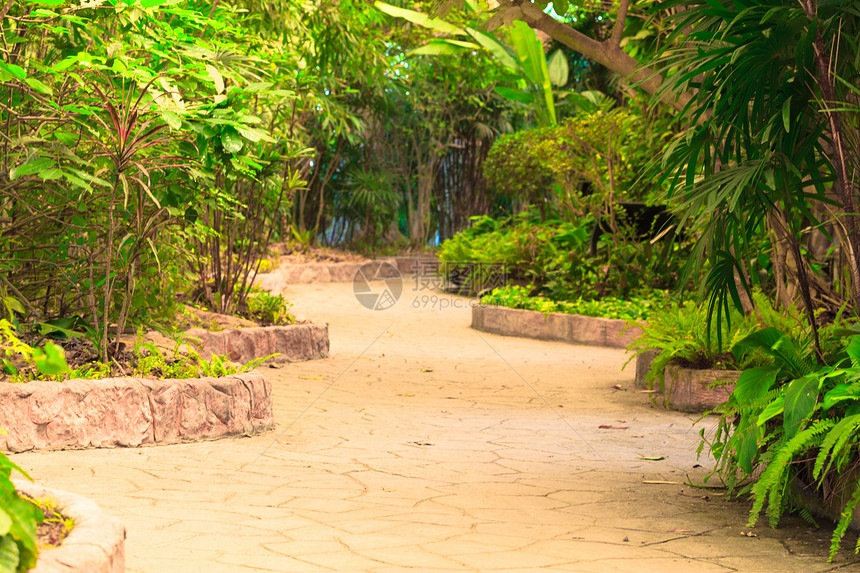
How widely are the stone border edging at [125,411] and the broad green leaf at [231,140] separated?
136 centimetres

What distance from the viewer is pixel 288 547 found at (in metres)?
2.97

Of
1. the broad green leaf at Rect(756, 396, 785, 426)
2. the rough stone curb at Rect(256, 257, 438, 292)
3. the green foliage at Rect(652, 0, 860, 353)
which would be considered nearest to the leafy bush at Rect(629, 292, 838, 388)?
the green foliage at Rect(652, 0, 860, 353)

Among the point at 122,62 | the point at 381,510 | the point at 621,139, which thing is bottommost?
the point at 381,510

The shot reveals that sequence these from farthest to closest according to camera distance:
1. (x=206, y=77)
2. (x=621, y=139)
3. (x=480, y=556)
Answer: (x=621, y=139) < (x=206, y=77) < (x=480, y=556)

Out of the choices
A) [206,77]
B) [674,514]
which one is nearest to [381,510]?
[674,514]

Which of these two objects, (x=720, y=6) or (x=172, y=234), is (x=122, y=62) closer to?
(x=172, y=234)

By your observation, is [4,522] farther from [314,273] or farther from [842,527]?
[314,273]

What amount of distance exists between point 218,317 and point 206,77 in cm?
375

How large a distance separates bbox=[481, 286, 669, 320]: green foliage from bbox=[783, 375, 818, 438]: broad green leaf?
5.85 meters

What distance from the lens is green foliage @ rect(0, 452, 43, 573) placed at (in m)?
1.73

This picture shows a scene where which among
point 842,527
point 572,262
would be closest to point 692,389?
point 842,527

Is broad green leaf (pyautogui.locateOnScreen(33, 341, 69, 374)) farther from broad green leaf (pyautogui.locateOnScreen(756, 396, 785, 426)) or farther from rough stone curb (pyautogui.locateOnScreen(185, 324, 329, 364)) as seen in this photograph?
Result: rough stone curb (pyautogui.locateOnScreen(185, 324, 329, 364))

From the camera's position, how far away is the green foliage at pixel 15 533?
173cm

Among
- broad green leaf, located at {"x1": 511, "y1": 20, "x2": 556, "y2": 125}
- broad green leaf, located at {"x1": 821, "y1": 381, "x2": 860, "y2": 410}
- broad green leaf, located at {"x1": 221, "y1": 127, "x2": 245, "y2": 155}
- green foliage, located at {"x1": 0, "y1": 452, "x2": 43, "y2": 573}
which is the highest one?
A: broad green leaf, located at {"x1": 511, "y1": 20, "x2": 556, "y2": 125}
